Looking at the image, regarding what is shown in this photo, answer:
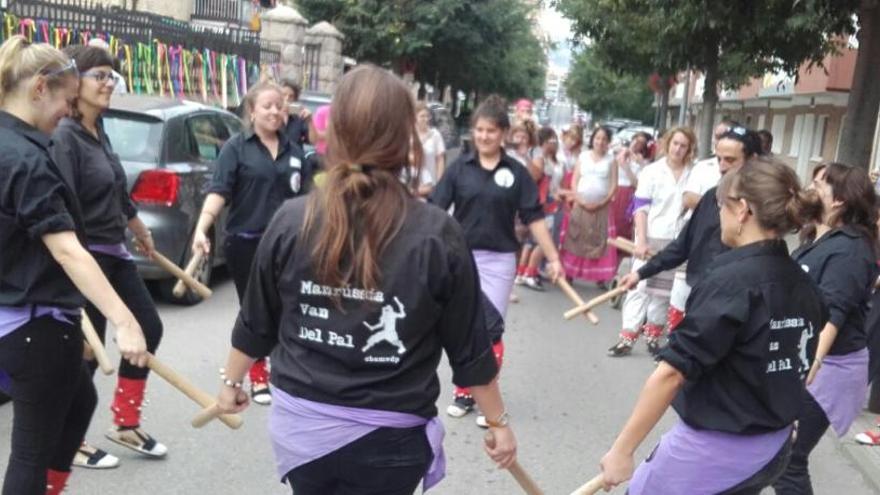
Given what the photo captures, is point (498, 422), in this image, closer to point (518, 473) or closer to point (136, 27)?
point (518, 473)

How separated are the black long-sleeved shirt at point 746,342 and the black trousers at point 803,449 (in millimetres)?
929

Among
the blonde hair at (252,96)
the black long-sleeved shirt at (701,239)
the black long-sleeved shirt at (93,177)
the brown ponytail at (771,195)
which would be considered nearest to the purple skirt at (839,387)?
the brown ponytail at (771,195)

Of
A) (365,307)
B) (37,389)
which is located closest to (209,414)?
(37,389)

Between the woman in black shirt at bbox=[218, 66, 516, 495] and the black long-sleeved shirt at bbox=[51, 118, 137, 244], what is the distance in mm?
1802

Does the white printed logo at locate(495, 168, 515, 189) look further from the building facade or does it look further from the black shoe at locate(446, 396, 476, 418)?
the building facade

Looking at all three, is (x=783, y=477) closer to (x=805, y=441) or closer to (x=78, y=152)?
(x=805, y=441)

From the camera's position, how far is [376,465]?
261 centimetres

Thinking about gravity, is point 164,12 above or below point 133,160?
above

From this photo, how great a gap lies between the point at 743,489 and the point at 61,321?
2.20 m

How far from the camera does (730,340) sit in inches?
113

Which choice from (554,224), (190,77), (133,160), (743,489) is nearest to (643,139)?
(554,224)

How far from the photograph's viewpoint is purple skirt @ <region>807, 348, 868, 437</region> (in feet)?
13.3

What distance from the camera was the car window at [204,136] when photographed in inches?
333

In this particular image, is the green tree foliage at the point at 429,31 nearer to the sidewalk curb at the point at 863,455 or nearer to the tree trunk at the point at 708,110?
the tree trunk at the point at 708,110
